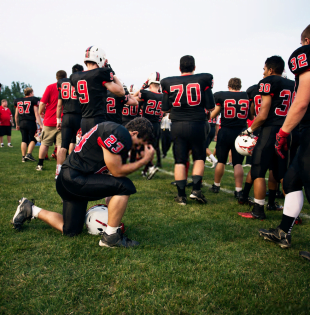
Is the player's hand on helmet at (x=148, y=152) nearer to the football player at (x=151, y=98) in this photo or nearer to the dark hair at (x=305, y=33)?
the dark hair at (x=305, y=33)

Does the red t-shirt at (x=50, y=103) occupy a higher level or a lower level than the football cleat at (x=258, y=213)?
higher

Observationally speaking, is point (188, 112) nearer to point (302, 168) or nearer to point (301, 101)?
point (301, 101)

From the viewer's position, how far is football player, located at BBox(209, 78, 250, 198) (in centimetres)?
510

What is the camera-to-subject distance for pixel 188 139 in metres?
4.63

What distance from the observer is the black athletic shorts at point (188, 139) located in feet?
15.0

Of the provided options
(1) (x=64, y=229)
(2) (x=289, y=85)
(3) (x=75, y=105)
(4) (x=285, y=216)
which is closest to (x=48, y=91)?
(3) (x=75, y=105)

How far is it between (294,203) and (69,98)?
15.6ft

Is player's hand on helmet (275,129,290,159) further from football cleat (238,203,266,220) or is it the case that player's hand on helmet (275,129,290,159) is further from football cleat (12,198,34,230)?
football cleat (12,198,34,230)

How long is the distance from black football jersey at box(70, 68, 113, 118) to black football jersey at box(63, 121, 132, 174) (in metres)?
1.68

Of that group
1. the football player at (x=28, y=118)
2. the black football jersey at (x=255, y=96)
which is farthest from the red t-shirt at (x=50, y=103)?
the black football jersey at (x=255, y=96)

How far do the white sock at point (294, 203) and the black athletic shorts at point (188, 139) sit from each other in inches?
79.4

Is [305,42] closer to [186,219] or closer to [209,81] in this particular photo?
[209,81]

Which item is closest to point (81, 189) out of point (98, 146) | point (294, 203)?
point (98, 146)

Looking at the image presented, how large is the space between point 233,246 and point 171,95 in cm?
273
